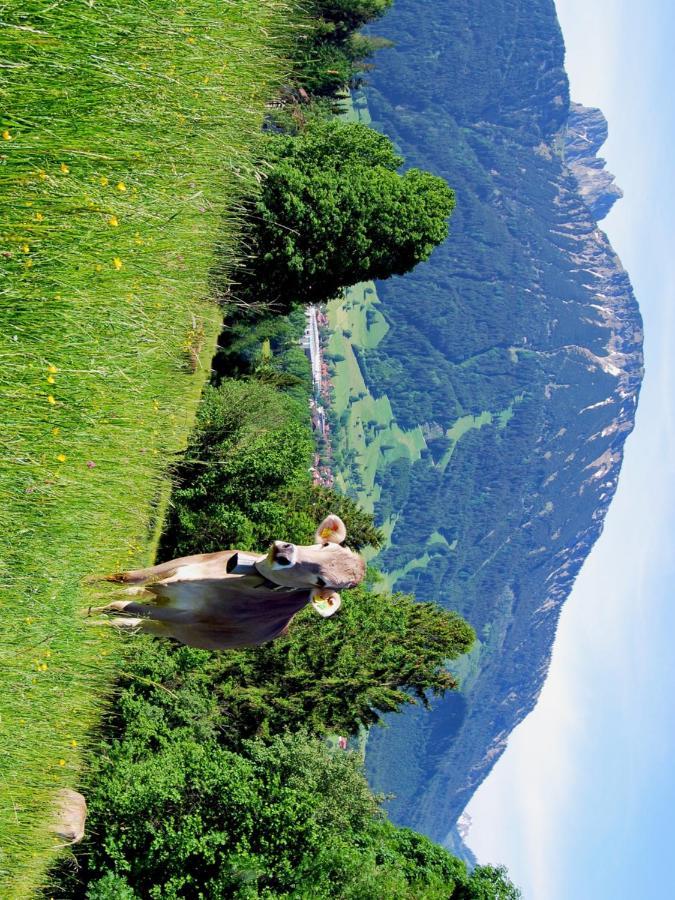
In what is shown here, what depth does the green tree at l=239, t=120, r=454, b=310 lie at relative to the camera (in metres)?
23.3

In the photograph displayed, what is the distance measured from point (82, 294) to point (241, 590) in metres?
3.00

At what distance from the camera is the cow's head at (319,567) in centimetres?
751

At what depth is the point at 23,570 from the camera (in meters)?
7.13

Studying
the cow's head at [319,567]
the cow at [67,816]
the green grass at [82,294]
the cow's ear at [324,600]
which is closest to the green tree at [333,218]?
the green grass at [82,294]

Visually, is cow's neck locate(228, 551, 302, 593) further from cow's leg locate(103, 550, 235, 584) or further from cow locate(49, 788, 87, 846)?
cow locate(49, 788, 87, 846)

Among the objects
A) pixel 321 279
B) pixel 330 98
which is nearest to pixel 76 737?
pixel 321 279

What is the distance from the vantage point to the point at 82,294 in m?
6.82

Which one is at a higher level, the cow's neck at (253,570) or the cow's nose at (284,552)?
the cow's nose at (284,552)

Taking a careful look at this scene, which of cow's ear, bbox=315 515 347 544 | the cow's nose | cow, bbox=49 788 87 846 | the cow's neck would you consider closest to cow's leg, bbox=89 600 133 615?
the cow's neck

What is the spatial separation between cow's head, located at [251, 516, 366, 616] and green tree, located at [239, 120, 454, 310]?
52.5ft

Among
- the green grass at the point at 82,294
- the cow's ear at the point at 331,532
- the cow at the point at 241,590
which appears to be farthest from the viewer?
the cow's ear at the point at 331,532

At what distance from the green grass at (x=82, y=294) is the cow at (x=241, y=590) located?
2.21 ft

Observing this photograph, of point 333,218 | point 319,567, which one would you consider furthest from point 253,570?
point 333,218

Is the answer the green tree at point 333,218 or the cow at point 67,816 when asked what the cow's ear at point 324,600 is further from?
the green tree at point 333,218
